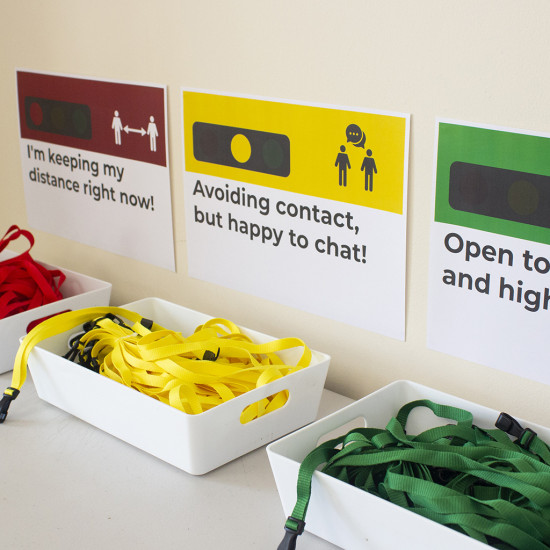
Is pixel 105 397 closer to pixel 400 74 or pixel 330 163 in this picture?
pixel 330 163

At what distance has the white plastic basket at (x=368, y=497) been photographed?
69 centimetres

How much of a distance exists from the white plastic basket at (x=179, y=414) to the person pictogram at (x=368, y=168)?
218 millimetres

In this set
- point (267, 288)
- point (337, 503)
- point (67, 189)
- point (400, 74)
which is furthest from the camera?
point (67, 189)

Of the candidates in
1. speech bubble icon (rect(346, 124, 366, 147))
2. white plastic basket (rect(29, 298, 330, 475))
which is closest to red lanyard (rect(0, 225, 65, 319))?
white plastic basket (rect(29, 298, 330, 475))

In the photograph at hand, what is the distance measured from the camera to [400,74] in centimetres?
92

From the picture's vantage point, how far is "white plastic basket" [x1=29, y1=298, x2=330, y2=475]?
886mm

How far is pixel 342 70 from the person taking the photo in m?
0.97

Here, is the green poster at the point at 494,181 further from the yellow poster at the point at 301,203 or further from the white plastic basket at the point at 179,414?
the white plastic basket at the point at 179,414

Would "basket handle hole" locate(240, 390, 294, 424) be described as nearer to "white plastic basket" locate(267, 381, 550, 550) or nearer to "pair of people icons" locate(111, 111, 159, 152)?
"white plastic basket" locate(267, 381, 550, 550)

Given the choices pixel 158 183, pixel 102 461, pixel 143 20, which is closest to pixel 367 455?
pixel 102 461

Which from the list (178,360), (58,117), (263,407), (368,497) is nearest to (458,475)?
(368,497)

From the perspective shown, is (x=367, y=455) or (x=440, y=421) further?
(x=440, y=421)

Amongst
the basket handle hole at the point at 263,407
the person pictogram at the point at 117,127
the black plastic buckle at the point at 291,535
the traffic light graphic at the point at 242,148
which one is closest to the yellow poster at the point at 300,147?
the traffic light graphic at the point at 242,148

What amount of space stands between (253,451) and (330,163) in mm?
363
